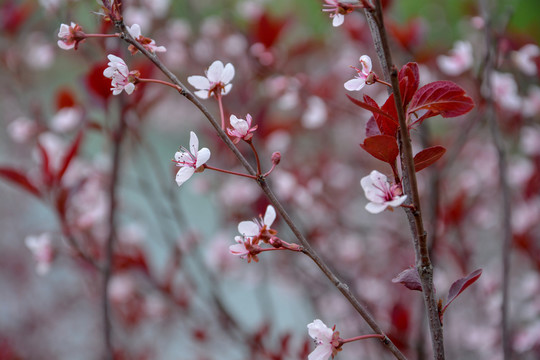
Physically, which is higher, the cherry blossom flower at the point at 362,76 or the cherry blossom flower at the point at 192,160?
the cherry blossom flower at the point at 362,76

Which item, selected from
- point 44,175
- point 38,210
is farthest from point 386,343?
point 38,210

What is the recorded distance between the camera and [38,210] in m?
3.04

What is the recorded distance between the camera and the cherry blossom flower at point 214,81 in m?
0.52

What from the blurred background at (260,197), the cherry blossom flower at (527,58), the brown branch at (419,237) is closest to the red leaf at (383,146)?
the brown branch at (419,237)

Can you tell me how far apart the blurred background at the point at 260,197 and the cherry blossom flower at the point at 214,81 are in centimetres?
17

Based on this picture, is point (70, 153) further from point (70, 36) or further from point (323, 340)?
point (323, 340)

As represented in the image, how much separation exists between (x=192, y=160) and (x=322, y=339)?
0.22m

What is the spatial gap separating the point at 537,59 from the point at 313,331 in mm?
796

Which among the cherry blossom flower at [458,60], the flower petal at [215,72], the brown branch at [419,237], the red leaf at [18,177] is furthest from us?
the red leaf at [18,177]

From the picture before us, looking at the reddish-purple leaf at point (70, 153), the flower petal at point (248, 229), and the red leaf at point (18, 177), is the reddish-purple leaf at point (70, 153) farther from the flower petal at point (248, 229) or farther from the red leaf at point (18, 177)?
the flower petal at point (248, 229)

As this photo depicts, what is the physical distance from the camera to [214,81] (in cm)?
53

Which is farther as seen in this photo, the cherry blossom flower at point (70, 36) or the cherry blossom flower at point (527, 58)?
the cherry blossom flower at point (527, 58)

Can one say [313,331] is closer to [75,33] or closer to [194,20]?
[75,33]

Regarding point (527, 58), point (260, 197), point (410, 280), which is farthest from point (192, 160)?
point (260, 197)
